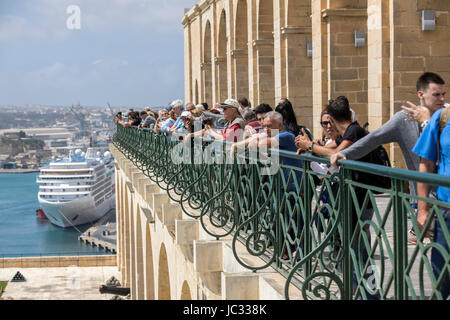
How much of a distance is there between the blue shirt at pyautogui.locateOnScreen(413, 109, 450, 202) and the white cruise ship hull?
82.1m

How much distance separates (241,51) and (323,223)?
61.1 ft

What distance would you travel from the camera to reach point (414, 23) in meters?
11.0

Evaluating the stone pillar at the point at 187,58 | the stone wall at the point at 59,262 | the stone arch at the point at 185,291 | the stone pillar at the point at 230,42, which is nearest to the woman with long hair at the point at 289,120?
the stone arch at the point at 185,291

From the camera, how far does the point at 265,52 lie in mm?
19172

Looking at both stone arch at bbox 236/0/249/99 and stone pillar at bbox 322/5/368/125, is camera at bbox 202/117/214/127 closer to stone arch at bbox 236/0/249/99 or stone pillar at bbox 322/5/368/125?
stone pillar at bbox 322/5/368/125

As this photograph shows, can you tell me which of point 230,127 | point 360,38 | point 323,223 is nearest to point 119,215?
point 360,38

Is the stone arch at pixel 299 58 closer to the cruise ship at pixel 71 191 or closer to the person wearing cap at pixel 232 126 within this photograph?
the person wearing cap at pixel 232 126

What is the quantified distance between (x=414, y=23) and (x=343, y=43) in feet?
9.17

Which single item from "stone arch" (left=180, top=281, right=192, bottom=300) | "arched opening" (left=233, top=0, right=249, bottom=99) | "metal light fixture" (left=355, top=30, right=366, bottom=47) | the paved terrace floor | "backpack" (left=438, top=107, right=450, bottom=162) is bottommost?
the paved terrace floor

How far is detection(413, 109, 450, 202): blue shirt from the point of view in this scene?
3.50 meters

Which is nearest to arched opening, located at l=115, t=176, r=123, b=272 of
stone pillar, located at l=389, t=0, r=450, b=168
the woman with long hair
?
stone pillar, located at l=389, t=0, r=450, b=168
